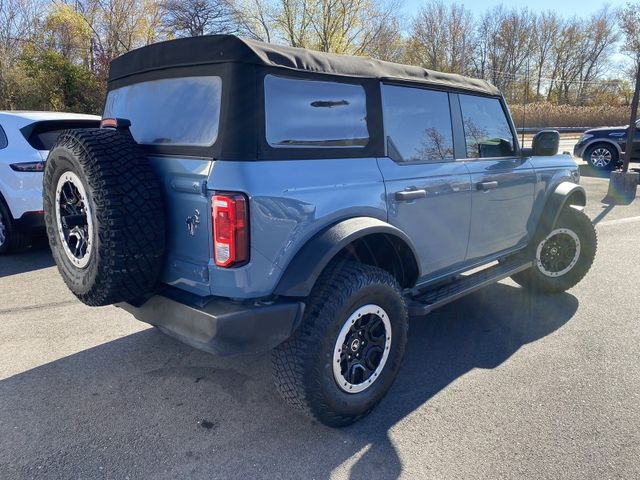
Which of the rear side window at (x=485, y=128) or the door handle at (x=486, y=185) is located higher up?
the rear side window at (x=485, y=128)

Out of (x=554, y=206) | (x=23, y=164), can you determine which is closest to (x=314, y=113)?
(x=554, y=206)

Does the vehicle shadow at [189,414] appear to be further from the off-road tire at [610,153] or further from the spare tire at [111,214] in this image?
the off-road tire at [610,153]

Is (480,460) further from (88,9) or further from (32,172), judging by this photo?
(88,9)

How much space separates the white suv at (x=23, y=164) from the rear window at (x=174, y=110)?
2941 millimetres

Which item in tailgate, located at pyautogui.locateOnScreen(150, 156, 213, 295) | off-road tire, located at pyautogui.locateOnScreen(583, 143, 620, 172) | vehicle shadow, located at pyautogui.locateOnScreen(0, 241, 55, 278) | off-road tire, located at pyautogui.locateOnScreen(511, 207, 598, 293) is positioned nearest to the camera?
tailgate, located at pyautogui.locateOnScreen(150, 156, 213, 295)

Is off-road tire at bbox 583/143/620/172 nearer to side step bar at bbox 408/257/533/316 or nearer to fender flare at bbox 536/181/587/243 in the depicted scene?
fender flare at bbox 536/181/587/243

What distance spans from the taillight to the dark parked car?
13.4m

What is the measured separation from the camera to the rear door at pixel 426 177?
9.51 ft

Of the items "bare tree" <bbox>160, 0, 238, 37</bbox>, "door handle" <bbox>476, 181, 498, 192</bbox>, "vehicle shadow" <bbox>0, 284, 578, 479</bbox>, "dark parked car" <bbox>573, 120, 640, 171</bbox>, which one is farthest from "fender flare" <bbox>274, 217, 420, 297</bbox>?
"bare tree" <bbox>160, 0, 238, 37</bbox>

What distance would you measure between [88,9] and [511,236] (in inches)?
1056

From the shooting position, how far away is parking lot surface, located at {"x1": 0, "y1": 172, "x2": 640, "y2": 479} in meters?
2.33

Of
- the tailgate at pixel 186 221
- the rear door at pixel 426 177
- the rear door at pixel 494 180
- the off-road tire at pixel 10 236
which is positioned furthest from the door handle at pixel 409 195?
the off-road tire at pixel 10 236

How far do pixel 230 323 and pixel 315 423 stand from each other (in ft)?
2.90

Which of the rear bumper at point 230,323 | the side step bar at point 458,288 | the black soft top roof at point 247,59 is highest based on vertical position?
the black soft top roof at point 247,59
